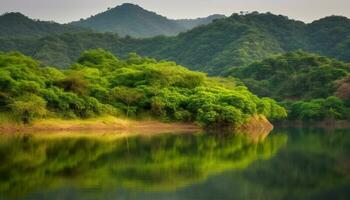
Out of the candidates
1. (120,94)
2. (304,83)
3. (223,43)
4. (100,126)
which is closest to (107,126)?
(100,126)

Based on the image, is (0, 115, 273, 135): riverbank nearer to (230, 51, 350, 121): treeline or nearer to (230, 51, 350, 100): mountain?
(230, 51, 350, 121): treeline

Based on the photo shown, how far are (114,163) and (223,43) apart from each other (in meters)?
129

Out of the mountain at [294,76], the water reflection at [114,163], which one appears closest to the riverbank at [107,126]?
the water reflection at [114,163]

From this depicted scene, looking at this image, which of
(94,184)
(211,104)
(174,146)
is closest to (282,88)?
(211,104)

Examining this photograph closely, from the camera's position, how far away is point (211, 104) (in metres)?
59.0

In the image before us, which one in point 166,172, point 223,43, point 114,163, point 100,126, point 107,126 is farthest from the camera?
point 223,43

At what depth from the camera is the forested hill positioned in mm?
142000

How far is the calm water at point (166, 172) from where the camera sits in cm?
1900

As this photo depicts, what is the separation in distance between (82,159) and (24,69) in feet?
98.6

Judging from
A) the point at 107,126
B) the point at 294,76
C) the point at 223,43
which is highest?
the point at 223,43

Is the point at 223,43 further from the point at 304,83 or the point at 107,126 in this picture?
the point at 107,126

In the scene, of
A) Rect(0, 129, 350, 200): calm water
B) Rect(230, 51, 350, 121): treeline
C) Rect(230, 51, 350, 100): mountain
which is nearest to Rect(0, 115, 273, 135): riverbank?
Rect(0, 129, 350, 200): calm water

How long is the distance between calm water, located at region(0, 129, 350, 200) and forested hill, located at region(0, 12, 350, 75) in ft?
330

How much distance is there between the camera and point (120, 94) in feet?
199
